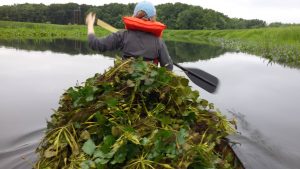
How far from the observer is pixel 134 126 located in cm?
295

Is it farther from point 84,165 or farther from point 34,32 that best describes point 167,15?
point 84,165

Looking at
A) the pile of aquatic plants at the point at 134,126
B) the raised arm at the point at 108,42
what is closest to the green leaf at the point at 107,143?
the pile of aquatic plants at the point at 134,126

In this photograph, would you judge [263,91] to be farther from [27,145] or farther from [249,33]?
[249,33]

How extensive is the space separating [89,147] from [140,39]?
5.94 ft

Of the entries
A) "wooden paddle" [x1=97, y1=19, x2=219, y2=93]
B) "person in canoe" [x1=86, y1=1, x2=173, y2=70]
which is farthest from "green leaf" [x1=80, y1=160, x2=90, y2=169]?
"wooden paddle" [x1=97, y1=19, x2=219, y2=93]

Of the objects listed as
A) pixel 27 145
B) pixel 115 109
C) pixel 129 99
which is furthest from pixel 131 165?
pixel 27 145

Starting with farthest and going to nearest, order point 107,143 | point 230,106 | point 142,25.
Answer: point 230,106
point 142,25
point 107,143

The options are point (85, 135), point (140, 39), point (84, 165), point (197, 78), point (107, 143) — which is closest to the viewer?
point (84, 165)

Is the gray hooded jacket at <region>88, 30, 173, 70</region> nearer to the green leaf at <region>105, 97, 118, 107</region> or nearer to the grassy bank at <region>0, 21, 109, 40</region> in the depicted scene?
the green leaf at <region>105, 97, 118, 107</region>

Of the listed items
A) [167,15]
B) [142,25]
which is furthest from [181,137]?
[167,15]

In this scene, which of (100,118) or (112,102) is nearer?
(100,118)

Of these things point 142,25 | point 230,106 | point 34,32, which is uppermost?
point 142,25

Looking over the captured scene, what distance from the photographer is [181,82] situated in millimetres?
3439

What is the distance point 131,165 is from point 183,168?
330 millimetres
